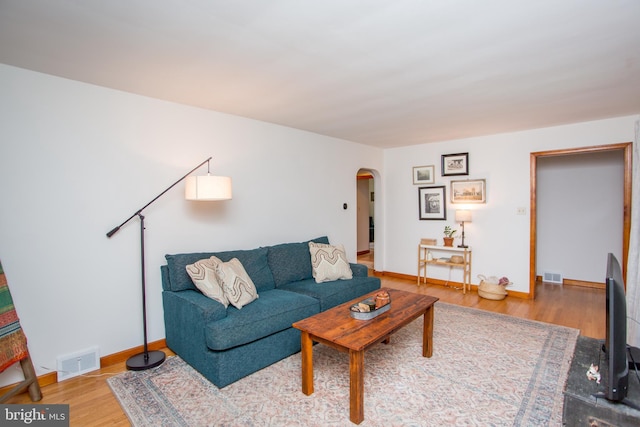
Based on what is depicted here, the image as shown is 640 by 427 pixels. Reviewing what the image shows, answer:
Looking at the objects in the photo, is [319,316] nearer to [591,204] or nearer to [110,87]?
[110,87]

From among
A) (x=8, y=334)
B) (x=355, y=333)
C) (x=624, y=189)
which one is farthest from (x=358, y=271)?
(x=624, y=189)

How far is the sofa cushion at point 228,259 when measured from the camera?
2830 millimetres

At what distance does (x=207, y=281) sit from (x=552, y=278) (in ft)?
18.7

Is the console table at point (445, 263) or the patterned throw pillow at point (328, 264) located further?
the console table at point (445, 263)

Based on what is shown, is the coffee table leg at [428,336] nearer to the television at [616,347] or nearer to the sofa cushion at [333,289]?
the sofa cushion at [333,289]

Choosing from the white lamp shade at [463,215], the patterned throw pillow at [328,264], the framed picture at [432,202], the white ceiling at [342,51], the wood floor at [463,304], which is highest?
the white ceiling at [342,51]

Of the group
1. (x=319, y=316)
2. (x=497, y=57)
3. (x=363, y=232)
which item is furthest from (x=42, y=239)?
(x=363, y=232)

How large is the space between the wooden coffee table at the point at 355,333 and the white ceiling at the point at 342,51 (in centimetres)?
189

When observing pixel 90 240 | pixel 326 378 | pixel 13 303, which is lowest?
pixel 326 378

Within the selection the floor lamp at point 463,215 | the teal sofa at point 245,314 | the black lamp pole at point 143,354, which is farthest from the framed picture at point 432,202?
the black lamp pole at point 143,354

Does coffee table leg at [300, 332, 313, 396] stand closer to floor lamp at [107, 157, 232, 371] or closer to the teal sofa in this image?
the teal sofa

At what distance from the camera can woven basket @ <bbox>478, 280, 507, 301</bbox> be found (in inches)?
173

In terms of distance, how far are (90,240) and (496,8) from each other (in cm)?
328

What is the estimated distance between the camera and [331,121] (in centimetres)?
384
